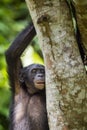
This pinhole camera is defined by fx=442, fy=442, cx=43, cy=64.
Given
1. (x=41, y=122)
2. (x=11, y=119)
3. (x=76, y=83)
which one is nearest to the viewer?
(x=76, y=83)

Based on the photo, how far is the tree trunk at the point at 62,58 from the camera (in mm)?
2807

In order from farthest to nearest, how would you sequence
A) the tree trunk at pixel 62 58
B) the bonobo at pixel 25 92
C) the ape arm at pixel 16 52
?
1. the bonobo at pixel 25 92
2. the ape arm at pixel 16 52
3. the tree trunk at pixel 62 58

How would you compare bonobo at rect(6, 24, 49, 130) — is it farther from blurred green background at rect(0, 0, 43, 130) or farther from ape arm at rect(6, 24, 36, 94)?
blurred green background at rect(0, 0, 43, 130)

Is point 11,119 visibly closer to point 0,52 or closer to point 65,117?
point 0,52

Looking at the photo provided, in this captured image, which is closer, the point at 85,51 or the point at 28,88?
the point at 85,51

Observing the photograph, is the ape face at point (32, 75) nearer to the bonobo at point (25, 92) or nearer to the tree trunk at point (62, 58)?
the bonobo at point (25, 92)

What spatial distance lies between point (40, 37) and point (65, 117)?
54cm

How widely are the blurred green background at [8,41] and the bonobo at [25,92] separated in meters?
0.32

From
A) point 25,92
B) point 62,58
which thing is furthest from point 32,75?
point 62,58

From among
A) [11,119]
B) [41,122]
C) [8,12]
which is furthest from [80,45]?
[8,12]

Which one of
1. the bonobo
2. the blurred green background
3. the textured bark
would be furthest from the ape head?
the textured bark

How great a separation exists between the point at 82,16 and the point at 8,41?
10.4 feet

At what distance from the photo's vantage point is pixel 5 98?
18.5 ft

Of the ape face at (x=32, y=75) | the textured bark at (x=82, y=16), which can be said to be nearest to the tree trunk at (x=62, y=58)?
the textured bark at (x=82, y=16)
